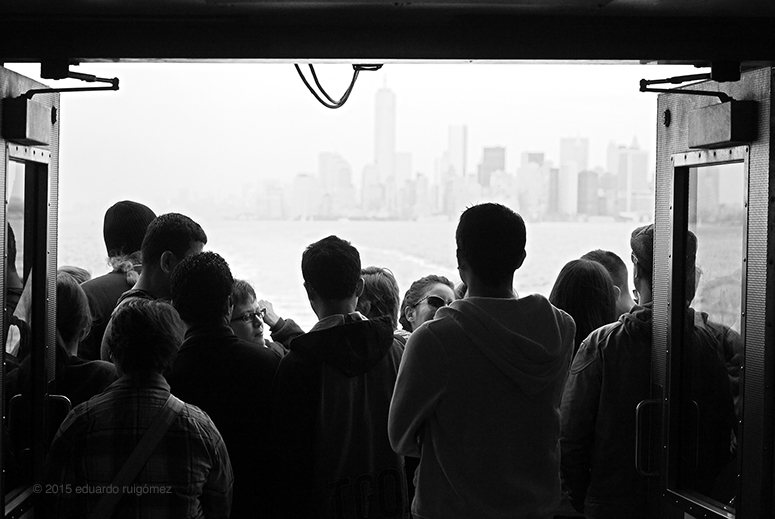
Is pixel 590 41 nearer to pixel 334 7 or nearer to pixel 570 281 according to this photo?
pixel 334 7

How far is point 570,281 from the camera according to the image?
305cm

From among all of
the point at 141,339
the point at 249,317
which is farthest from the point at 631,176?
the point at 141,339

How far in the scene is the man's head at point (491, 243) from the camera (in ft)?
6.75

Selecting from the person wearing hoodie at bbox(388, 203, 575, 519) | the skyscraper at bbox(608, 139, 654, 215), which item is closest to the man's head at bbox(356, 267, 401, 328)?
the person wearing hoodie at bbox(388, 203, 575, 519)

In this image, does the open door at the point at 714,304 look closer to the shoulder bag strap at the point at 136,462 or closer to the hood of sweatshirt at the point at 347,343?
the hood of sweatshirt at the point at 347,343

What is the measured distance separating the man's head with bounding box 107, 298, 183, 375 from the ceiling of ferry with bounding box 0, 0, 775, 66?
2.69ft

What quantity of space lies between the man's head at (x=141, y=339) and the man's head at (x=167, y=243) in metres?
0.73

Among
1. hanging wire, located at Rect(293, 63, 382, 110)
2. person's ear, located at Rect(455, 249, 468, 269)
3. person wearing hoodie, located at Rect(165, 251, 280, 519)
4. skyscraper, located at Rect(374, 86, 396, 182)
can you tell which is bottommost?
person wearing hoodie, located at Rect(165, 251, 280, 519)

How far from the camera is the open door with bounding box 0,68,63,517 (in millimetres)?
2400

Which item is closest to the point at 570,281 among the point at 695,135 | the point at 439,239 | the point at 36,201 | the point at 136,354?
the point at 695,135

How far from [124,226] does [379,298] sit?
3.78 feet

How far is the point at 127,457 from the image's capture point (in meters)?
2.07

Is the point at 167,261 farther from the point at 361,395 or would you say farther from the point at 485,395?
the point at 485,395

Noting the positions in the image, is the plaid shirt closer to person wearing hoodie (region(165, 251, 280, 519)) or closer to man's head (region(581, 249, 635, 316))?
person wearing hoodie (region(165, 251, 280, 519))
